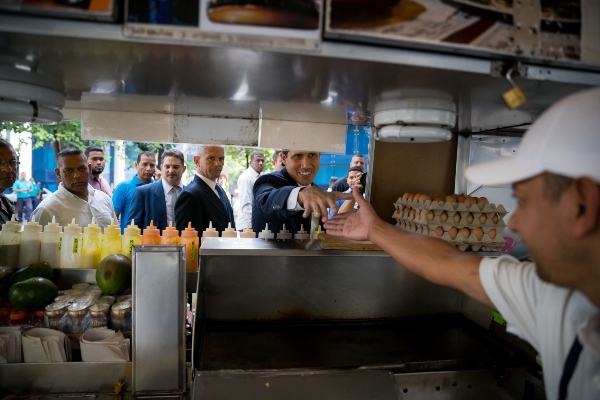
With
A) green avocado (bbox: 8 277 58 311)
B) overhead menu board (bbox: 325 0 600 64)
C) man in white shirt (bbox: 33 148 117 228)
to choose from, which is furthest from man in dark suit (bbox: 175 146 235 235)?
overhead menu board (bbox: 325 0 600 64)

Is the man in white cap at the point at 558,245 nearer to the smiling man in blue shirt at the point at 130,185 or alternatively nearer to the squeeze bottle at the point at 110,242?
the squeeze bottle at the point at 110,242

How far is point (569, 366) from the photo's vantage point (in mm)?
1072

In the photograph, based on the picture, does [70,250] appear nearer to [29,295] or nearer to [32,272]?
[32,272]

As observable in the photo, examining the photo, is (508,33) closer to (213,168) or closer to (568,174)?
(568,174)

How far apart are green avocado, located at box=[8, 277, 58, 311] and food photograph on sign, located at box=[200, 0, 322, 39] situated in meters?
1.39

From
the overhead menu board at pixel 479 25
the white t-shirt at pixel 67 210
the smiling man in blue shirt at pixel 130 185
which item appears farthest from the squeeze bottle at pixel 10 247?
the smiling man in blue shirt at pixel 130 185

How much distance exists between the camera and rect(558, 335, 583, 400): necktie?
1.07 m

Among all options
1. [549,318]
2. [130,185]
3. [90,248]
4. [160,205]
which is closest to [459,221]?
[549,318]

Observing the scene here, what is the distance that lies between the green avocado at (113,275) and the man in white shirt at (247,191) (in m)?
4.44

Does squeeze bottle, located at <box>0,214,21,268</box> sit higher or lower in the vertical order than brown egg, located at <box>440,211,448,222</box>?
lower

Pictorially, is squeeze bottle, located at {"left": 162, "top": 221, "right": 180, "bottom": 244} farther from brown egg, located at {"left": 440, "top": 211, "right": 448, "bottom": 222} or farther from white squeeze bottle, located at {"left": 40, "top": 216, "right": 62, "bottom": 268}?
brown egg, located at {"left": 440, "top": 211, "right": 448, "bottom": 222}

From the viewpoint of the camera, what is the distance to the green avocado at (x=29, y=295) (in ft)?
5.74

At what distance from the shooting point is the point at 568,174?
35.6 inches

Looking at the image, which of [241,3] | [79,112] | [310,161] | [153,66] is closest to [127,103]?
[79,112]
